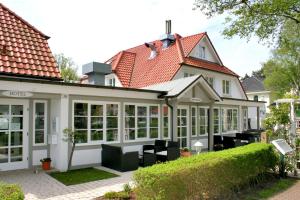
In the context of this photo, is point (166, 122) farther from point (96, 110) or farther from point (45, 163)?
point (45, 163)

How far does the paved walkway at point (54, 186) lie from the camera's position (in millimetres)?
8055

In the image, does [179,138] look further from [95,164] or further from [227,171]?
[227,171]

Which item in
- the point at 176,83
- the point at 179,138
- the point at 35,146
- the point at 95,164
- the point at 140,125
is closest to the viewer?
the point at 35,146

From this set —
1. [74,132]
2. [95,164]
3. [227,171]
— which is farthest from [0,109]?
[227,171]

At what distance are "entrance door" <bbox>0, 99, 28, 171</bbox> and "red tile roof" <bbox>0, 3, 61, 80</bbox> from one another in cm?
142

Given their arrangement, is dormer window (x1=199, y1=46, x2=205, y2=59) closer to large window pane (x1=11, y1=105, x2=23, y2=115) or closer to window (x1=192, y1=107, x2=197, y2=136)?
window (x1=192, y1=107, x2=197, y2=136)

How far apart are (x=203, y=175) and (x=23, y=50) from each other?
10.1 meters

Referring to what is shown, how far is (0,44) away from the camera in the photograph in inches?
496

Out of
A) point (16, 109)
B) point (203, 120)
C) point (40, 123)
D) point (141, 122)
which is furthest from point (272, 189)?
point (203, 120)

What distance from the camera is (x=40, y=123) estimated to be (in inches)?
468

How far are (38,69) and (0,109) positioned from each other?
2748mm

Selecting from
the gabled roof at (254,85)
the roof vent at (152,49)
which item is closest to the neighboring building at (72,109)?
the roof vent at (152,49)

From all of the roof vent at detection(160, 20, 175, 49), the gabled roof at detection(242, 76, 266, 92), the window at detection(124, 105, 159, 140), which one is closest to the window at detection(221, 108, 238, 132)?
the roof vent at detection(160, 20, 175, 49)

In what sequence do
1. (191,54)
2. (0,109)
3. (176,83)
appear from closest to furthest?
(0,109)
(176,83)
(191,54)
